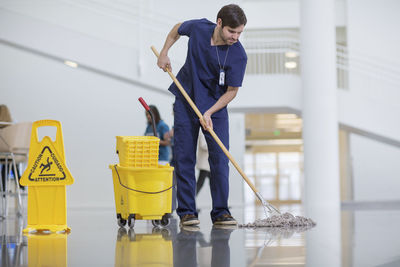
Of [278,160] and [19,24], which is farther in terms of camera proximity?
[278,160]

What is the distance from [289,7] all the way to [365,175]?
367cm

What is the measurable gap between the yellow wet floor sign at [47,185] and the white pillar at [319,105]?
4.63 meters

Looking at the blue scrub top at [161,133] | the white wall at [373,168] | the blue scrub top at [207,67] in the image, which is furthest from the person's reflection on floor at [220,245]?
the white wall at [373,168]

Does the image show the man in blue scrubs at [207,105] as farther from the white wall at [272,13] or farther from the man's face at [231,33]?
the white wall at [272,13]

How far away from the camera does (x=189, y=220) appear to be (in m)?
3.10

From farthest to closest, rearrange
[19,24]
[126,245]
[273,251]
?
[19,24]
[126,245]
[273,251]

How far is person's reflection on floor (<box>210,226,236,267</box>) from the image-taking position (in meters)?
1.69

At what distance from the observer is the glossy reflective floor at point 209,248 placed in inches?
67.1

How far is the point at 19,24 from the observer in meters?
Answer: 7.52

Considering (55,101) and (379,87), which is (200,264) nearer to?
(55,101)

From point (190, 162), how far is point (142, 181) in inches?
11.8

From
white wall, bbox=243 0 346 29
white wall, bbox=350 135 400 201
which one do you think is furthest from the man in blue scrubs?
white wall, bbox=243 0 346 29

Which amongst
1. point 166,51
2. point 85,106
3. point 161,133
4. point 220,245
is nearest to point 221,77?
point 166,51

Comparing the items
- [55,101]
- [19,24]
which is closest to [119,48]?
[19,24]
